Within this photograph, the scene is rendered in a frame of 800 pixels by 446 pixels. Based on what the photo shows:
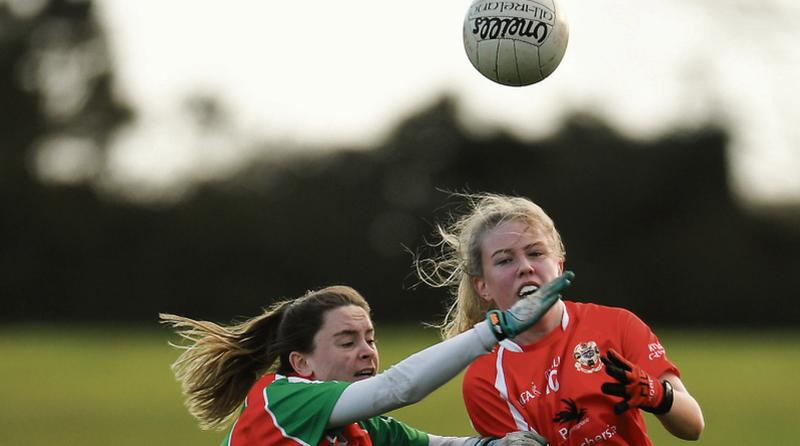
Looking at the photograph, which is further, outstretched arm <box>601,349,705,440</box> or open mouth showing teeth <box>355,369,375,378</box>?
open mouth showing teeth <box>355,369,375,378</box>

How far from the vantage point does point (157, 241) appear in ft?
137

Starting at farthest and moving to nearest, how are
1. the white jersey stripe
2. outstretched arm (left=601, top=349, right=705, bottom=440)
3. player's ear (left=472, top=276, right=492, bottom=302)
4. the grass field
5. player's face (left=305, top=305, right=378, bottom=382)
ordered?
the grass field → player's ear (left=472, top=276, right=492, bottom=302) → player's face (left=305, top=305, right=378, bottom=382) → the white jersey stripe → outstretched arm (left=601, top=349, right=705, bottom=440)

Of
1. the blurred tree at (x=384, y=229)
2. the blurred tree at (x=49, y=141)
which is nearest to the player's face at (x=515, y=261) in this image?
the blurred tree at (x=384, y=229)

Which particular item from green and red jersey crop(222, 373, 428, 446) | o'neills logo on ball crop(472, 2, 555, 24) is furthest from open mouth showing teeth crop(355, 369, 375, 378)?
o'neills logo on ball crop(472, 2, 555, 24)

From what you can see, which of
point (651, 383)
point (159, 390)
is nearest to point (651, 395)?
point (651, 383)

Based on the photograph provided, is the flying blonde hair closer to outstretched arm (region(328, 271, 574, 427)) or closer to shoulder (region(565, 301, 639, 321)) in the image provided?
shoulder (region(565, 301, 639, 321))

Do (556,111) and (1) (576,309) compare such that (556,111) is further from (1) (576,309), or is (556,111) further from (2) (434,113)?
(1) (576,309)

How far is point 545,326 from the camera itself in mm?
6266

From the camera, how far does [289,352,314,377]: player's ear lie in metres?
6.39

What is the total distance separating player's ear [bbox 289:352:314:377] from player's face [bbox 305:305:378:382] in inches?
0.8

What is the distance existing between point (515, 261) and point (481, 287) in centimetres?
40

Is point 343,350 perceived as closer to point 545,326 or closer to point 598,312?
point 545,326

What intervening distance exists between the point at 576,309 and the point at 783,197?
37.9 metres

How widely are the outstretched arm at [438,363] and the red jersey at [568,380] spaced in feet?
2.29
